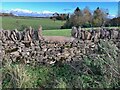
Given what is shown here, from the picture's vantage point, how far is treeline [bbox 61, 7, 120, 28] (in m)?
4.87

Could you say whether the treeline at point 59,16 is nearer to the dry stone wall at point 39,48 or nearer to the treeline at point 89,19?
the treeline at point 89,19

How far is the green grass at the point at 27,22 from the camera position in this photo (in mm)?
5133

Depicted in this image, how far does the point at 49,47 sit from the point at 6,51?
653mm

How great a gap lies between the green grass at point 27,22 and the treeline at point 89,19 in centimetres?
22

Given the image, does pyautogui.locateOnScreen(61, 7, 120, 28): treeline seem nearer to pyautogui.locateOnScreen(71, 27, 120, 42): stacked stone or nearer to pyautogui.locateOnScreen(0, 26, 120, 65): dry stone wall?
pyautogui.locateOnScreen(71, 27, 120, 42): stacked stone

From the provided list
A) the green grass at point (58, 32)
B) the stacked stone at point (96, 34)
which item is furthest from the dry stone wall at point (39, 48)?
the green grass at point (58, 32)

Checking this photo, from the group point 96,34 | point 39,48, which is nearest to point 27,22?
point 39,48

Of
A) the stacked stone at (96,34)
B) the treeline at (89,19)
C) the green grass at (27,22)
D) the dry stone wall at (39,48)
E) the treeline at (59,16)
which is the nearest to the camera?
the dry stone wall at (39,48)

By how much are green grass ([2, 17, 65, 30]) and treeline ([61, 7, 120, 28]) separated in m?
0.22

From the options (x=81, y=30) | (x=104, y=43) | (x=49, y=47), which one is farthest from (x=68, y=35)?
(x=104, y=43)

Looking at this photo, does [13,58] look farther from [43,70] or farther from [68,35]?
[68,35]

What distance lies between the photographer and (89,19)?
16.5 feet

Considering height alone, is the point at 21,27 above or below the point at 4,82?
above

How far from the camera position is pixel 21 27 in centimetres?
→ 513
